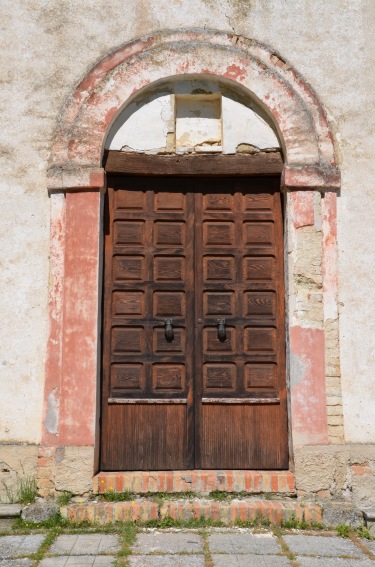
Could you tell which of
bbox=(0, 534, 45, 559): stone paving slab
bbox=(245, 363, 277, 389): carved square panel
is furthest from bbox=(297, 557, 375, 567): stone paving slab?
bbox=(0, 534, 45, 559): stone paving slab

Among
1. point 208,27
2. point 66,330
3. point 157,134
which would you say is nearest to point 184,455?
point 66,330

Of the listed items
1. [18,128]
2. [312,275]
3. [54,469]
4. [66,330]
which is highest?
[18,128]

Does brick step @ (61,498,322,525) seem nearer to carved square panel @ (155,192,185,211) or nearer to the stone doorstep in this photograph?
the stone doorstep

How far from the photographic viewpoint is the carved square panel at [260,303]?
5.78 m

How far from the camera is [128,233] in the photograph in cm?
585

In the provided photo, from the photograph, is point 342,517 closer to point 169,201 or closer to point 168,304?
point 168,304

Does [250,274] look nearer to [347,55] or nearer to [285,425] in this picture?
[285,425]

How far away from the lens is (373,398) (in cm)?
546

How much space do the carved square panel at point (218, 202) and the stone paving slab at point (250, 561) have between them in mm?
3051

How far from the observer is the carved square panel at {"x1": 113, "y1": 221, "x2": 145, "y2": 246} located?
5836mm

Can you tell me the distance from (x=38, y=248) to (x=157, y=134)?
1562mm

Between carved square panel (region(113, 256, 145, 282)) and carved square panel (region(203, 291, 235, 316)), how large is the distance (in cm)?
63

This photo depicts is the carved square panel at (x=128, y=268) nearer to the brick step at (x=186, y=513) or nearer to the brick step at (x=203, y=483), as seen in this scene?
the brick step at (x=203, y=483)

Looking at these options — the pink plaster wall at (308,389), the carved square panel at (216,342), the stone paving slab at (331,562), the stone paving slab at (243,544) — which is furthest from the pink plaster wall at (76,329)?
the stone paving slab at (331,562)
